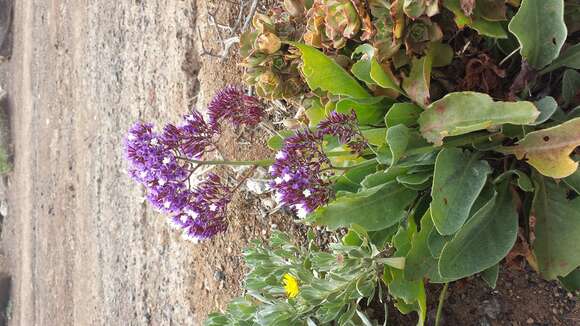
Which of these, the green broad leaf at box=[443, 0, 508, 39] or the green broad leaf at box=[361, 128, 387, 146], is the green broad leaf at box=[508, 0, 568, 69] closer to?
the green broad leaf at box=[443, 0, 508, 39]

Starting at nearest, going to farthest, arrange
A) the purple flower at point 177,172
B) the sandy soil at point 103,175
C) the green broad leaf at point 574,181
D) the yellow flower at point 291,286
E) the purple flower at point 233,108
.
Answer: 1. the green broad leaf at point 574,181
2. the purple flower at point 177,172
3. the purple flower at point 233,108
4. the yellow flower at point 291,286
5. the sandy soil at point 103,175

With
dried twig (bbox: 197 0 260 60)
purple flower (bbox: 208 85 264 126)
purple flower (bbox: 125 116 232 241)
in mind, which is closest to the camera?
purple flower (bbox: 125 116 232 241)

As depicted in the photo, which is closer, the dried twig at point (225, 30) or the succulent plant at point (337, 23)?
the succulent plant at point (337, 23)

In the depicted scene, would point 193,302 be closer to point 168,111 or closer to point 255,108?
point 168,111

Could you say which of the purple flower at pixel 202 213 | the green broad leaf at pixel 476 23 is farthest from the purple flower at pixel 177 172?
the green broad leaf at pixel 476 23

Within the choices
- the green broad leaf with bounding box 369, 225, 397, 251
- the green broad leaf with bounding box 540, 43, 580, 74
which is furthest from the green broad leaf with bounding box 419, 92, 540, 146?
the green broad leaf with bounding box 369, 225, 397, 251

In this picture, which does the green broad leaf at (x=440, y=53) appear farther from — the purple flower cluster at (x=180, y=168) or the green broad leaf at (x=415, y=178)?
the purple flower cluster at (x=180, y=168)

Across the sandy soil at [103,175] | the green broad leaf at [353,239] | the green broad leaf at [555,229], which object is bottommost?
the sandy soil at [103,175]

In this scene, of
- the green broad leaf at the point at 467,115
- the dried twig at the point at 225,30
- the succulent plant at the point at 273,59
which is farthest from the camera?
the dried twig at the point at 225,30
